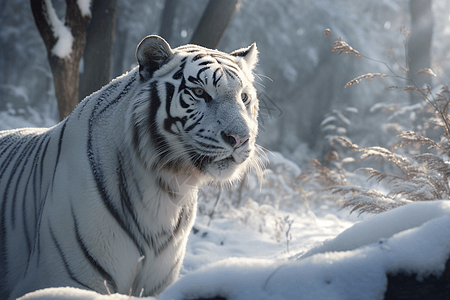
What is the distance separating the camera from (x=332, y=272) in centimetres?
66

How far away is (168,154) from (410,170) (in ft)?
6.45

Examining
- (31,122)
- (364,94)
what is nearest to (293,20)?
(364,94)

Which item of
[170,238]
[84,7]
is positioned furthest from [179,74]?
[84,7]

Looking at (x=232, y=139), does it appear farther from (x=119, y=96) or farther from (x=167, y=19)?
(x=167, y=19)

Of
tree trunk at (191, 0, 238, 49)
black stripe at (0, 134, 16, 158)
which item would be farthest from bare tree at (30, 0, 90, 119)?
black stripe at (0, 134, 16, 158)

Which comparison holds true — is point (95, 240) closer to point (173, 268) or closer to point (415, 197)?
point (173, 268)

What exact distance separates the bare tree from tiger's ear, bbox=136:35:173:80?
2.71 m

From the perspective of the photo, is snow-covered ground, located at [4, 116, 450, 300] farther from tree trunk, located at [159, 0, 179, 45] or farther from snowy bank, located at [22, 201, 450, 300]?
tree trunk, located at [159, 0, 179, 45]

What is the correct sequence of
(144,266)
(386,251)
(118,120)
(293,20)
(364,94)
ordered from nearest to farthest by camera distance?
1. (386,251)
2. (144,266)
3. (118,120)
4. (364,94)
5. (293,20)

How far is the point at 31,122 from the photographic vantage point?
51.5 feet

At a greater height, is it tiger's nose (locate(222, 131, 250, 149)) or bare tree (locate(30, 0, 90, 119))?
tiger's nose (locate(222, 131, 250, 149))

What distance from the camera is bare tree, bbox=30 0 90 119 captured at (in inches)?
146

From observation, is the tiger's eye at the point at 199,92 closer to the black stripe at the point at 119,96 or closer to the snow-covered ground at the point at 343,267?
the black stripe at the point at 119,96

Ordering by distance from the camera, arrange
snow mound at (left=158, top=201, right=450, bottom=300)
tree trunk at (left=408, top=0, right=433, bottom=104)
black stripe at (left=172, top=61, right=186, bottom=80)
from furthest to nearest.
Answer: tree trunk at (left=408, top=0, right=433, bottom=104)
black stripe at (left=172, top=61, right=186, bottom=80)
snow mound at (left=158, top=201, right=450, bottom=300)
